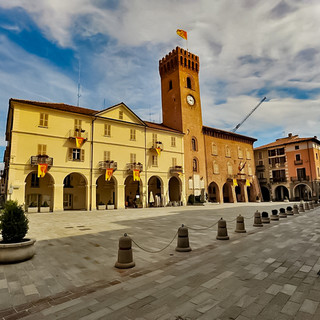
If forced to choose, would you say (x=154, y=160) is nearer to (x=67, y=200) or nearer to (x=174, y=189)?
(x=174, y=189)

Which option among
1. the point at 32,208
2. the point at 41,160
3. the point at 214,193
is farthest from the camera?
the point at 214,193

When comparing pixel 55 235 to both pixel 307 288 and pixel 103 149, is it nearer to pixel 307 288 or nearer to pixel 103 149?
pixel 307 288

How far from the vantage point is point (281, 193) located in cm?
5091

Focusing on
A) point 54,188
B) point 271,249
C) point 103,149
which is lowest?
point 271,249

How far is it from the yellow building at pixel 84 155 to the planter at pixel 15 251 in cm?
1855

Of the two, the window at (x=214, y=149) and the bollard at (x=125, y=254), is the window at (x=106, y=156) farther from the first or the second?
the bollard at (x=125, y=254)

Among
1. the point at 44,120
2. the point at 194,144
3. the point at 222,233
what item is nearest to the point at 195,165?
the point at 194,144

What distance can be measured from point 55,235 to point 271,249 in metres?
8.97

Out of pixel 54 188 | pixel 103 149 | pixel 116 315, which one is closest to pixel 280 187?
pixel 103 149

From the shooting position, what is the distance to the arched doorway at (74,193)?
29.4 m

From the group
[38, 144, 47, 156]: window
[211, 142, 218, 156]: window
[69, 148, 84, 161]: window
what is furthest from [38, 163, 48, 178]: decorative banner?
[211, 142, 218, 156]: window

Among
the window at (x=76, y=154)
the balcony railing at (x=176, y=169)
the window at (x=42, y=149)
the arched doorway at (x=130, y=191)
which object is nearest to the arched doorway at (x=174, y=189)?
the balcony railing at (x=176, y=169)

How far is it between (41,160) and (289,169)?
47.2m

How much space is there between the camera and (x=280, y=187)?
2015 inches
